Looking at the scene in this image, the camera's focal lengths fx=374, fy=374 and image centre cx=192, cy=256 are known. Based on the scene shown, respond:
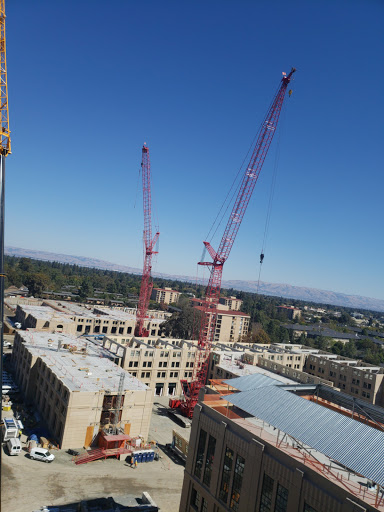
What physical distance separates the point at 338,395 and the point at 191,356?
41296 millimetres

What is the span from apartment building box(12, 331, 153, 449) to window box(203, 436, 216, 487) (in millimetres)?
19839

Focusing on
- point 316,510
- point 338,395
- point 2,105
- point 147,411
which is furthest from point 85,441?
point 2,105

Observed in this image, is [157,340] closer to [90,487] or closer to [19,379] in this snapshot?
[19,379]

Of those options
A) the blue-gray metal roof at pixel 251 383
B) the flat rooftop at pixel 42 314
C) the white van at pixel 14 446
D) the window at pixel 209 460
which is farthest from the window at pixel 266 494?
the flat rooftop at pixel 42 314

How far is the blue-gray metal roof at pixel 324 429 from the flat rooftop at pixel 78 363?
23450 mm

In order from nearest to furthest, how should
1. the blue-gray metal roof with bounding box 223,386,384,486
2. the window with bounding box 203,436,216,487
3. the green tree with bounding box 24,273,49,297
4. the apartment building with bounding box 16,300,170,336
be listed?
the blue-gray metal roof with bounding box 223,386,384,486, the window with bounding box 203,436,216,487, the apartment building with bounding box 16,300,170,336, the green tree with bounding box 24,273,49,297

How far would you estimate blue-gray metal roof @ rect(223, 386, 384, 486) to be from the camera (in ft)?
49.8

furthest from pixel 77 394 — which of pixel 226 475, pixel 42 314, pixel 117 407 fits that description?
pixel 42 314

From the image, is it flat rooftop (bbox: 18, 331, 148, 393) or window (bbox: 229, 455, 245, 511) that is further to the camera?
flat rooftop (bbox: 18, 331, 148, 393)

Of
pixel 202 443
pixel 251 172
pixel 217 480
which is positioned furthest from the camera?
pixel 251 172

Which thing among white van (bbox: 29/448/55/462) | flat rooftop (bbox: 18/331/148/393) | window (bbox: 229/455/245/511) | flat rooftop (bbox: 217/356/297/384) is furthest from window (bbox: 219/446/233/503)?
flat rooftop (bbox: 217/356/297/384)

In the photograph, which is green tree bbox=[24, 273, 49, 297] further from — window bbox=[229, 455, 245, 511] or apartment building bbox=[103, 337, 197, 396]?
window bbox=[229, 455, 245, 511]

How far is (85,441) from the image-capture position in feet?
125

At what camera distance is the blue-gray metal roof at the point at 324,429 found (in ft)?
49.8
